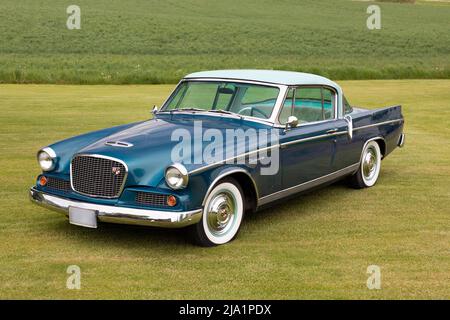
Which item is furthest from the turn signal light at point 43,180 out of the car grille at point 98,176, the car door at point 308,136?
the car door at point 308,136

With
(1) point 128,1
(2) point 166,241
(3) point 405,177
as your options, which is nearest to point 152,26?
(1) point 128,1

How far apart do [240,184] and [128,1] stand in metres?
49.4

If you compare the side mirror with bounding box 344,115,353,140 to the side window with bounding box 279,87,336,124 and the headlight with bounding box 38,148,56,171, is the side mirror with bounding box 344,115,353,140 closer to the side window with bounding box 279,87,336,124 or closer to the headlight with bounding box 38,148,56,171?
the side window with bounding box 279,87,336,124

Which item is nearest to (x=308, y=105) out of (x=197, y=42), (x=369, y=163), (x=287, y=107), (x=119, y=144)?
(x=287, y=107)

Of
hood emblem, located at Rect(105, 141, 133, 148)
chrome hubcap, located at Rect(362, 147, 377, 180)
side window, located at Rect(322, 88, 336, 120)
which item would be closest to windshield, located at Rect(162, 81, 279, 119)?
side window, located at Rect(322, 88, 336, 120)

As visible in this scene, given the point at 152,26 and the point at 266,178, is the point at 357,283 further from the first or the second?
the point at 152,26

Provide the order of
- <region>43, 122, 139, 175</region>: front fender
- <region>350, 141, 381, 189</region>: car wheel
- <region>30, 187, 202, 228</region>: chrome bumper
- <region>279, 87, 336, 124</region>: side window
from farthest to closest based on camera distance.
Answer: <region>350, 141, 381, 189</region>: car wheel
<region>279, 87, 336, 124</region>: side window
<region>43, 122, 139, 175</region>: front fender
<region>30, 187, 202, 228</region>: chrome bumper

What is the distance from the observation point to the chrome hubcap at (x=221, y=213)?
5.55 m

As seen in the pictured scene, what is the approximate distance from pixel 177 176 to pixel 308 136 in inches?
75.0

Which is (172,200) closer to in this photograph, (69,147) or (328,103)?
(69,147)

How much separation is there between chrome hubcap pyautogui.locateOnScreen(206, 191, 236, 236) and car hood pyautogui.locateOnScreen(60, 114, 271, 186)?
17.6 inches

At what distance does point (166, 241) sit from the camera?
5.77 meters

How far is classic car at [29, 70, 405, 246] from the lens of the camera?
529 centimetres
